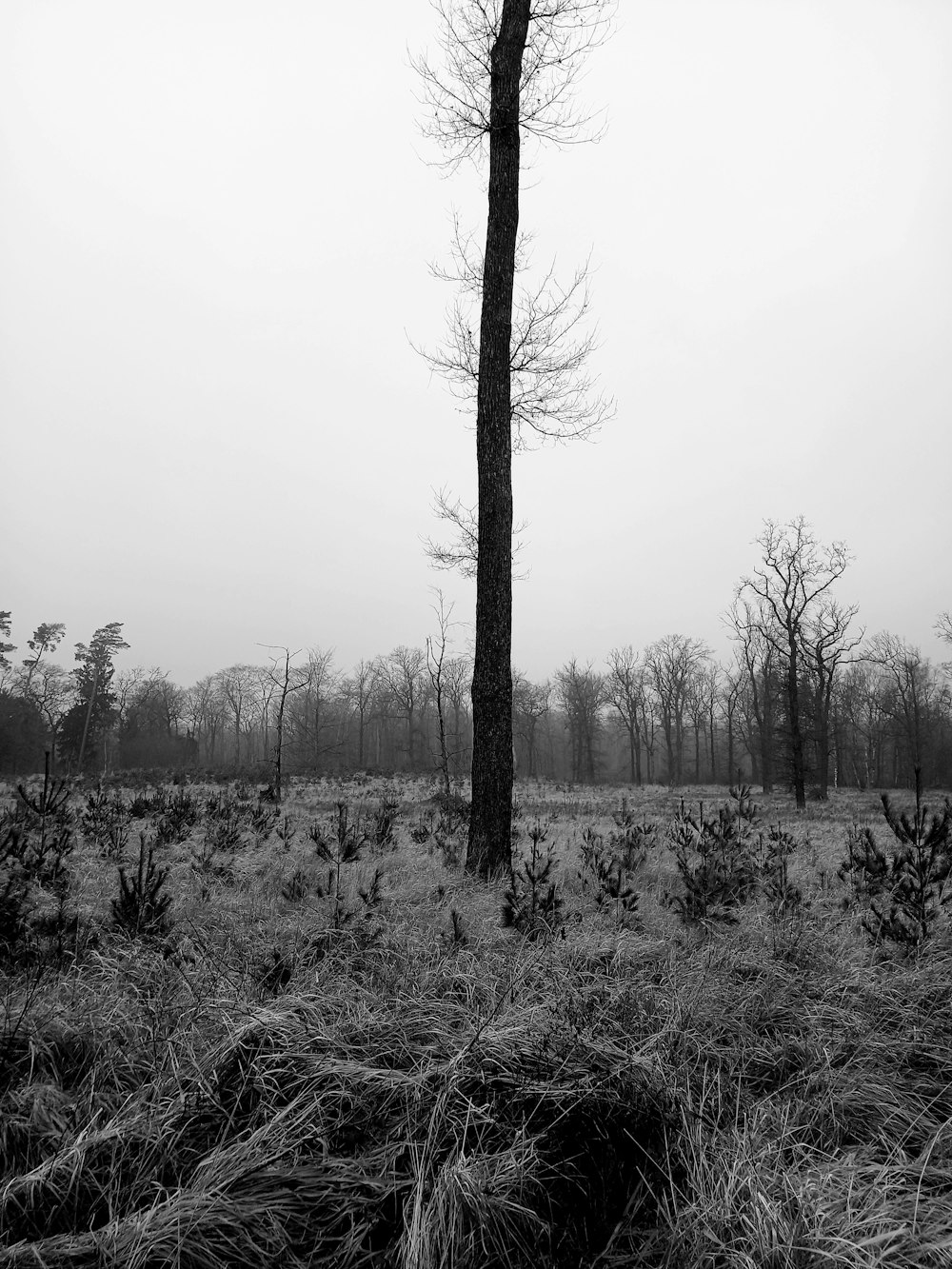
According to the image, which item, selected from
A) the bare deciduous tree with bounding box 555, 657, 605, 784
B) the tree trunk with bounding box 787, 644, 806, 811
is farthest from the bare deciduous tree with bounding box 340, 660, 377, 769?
the tree trunk with bounding box 787, 644, 806, 811

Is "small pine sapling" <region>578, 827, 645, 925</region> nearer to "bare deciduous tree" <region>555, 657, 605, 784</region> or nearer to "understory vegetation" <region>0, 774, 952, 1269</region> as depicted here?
"understory vegetation" <region>0, 774, 952, 1269</region>

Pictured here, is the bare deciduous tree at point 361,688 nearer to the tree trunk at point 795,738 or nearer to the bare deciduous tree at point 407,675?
the bare deciduous tree at point 407,675

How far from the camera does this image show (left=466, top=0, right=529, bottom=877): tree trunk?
17.1ft

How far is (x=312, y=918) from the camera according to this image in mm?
3430

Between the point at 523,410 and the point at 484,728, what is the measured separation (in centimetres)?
346

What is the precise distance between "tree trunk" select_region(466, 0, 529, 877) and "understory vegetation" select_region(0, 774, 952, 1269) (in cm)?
189

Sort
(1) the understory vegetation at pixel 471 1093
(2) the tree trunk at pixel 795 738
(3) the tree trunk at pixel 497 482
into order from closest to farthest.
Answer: (1) the understory vegetation at pixel 471 1093 → (3) the tree trunk at pixel 497 482 → (2) the tree trunk at pixel 795 738

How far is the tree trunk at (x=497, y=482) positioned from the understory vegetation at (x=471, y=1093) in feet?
6.21

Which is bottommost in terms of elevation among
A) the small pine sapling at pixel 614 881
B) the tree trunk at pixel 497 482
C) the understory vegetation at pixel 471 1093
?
the small pine sapling at pixel 614 881

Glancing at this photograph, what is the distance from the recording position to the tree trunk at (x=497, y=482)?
5203 millimetres

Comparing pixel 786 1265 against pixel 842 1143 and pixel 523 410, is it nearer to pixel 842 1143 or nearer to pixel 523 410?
pixel 842 1143

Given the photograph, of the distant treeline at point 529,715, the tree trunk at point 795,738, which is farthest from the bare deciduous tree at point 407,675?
the tree trunk at point 795,738

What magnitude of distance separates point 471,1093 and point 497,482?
4557 mm

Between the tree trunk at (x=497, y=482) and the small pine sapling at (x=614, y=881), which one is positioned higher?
the tree trunk at (x=497, y=482)
